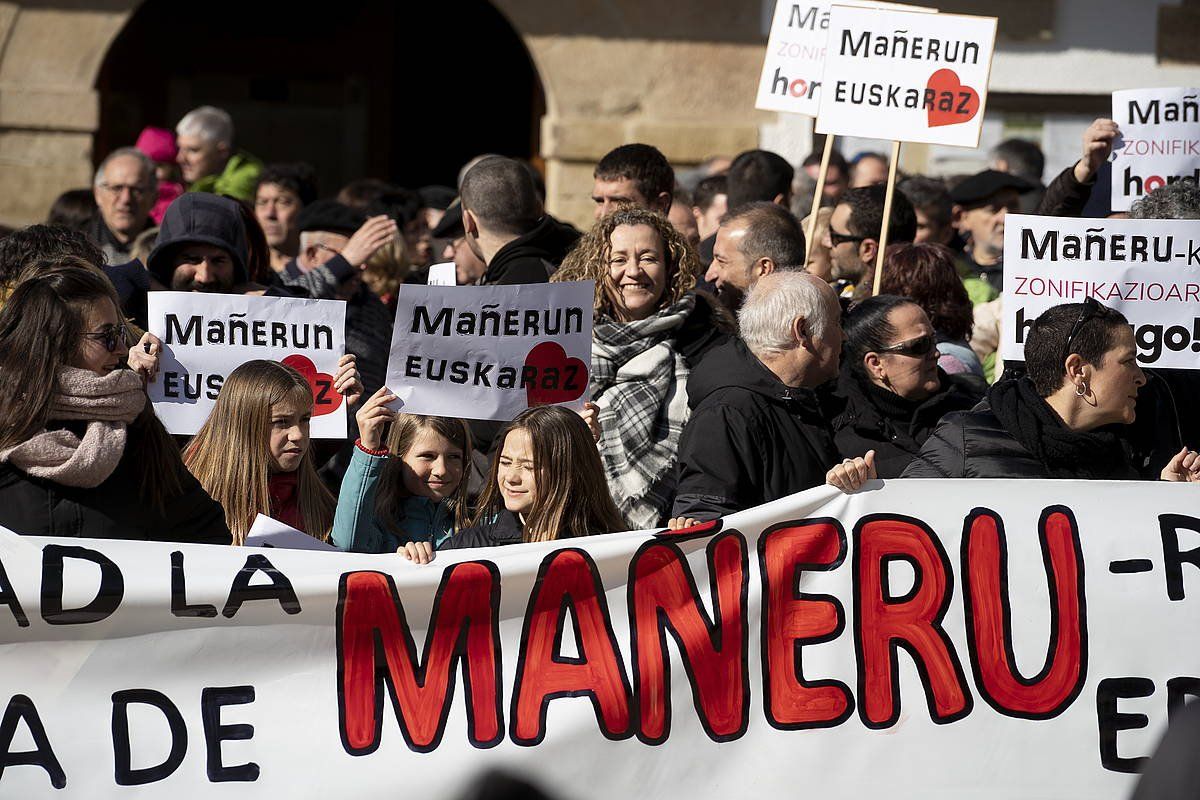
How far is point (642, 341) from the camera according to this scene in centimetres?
522

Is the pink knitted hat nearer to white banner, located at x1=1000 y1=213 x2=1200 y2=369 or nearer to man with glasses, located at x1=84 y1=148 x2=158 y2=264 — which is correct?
man with glasses, located at x1=84 y1=148 x2=158 y2=264

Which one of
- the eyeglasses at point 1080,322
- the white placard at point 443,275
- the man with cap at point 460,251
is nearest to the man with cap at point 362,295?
the white placard at point 443,275

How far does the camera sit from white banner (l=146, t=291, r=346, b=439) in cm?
512

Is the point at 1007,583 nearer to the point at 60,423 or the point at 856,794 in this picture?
the point at 856,794

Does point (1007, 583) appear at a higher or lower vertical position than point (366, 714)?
higher

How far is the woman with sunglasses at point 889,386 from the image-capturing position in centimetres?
512

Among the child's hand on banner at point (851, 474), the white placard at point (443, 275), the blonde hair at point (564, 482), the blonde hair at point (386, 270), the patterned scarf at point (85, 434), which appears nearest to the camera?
the patterned scarf at point (85, 434)

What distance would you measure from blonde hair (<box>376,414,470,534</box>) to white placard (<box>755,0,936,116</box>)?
119 inches

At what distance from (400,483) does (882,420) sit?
146 cm

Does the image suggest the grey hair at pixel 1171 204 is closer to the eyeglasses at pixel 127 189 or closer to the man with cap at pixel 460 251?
the man with cap at pixel 460 251

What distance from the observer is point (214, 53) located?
1332 centimetres

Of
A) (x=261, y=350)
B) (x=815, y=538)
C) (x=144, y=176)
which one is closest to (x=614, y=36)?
(x=144, y=176)

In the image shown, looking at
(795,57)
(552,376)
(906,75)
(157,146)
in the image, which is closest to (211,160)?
(157,146)

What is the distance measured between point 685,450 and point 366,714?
113 cm
